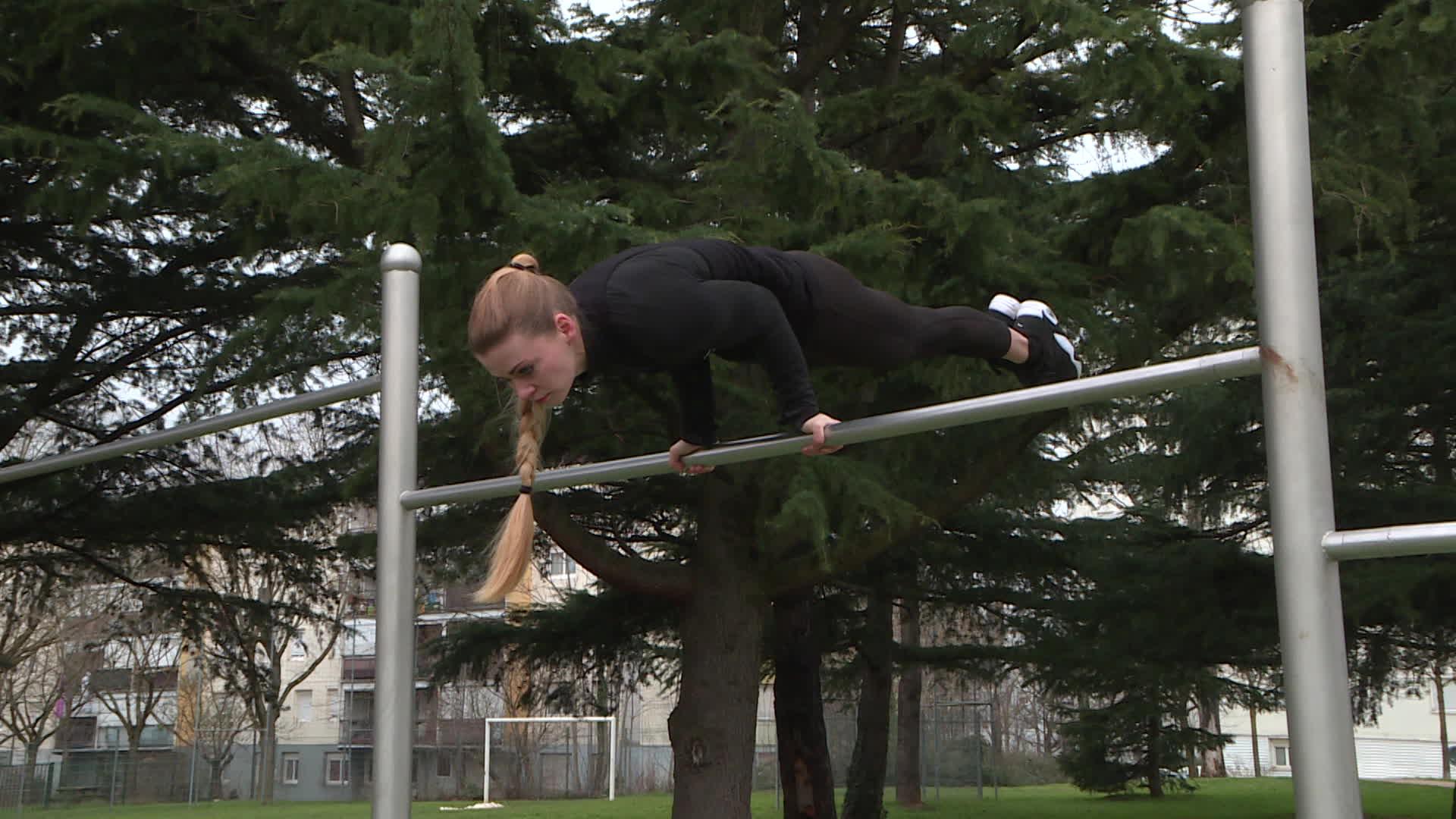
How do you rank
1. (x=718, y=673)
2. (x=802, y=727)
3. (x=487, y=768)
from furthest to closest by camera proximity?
(x=487, y=768)
(x=802, y=727)
(x=718, y=673)

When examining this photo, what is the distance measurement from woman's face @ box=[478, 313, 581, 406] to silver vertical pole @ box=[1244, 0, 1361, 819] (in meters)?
1.21

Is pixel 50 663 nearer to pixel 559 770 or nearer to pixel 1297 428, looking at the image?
pixel 559 770

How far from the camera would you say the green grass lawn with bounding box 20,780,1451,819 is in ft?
53.3

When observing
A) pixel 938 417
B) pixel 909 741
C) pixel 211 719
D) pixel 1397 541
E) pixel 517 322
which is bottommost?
pixel 909 741

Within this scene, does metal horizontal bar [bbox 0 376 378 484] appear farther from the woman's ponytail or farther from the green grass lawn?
the green grass lawn

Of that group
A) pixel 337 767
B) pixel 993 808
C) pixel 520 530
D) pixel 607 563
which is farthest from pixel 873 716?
pixel 337 767

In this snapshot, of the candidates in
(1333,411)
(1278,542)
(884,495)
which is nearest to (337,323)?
(884,495)

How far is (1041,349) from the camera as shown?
3.06m

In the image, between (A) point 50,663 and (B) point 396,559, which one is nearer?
(B) point 396,559

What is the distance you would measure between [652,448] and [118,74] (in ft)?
11.3

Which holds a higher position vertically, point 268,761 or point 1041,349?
point 1041,349

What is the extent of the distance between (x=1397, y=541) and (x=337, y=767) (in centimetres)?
2998

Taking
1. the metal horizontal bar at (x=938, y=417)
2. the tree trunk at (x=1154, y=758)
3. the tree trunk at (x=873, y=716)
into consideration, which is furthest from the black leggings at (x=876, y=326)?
the tree trunk at (x=1154, y=758)

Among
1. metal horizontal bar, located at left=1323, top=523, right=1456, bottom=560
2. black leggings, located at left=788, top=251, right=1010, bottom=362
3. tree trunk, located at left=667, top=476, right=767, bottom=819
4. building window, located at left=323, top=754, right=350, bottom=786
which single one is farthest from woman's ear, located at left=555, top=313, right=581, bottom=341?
building window, located at left=323, top=754, right=350, bottom=786
